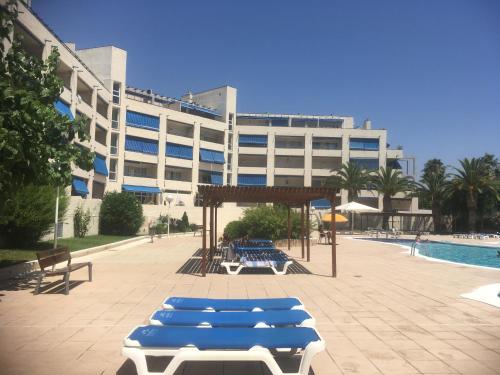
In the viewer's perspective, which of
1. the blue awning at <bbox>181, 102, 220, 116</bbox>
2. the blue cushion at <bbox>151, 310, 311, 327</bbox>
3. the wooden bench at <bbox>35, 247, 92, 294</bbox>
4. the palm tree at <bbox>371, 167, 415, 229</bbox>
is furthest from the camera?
the blue awning at <bbox>181, 102, 220, 116</bbox>

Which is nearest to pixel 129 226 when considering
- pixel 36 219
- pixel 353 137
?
pixel 36 219

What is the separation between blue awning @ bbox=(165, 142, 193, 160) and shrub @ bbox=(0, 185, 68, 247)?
4046 centimetres

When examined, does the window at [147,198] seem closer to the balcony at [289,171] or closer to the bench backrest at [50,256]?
the balcony at [289,171]

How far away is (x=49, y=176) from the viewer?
9.90 m

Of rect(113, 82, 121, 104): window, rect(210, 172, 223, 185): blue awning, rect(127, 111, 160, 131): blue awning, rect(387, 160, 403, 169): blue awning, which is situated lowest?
rect(210, 172, 223, 185): blue awning

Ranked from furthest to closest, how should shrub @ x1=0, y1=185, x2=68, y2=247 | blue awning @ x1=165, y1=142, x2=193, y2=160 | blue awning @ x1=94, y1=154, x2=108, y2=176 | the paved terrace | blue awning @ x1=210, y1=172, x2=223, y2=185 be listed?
blue awning @ x1=210, y1=172, x2=223, y2=185, blue awning @ x1=165, y1=142, x2=193, y2=160, blue awning @ x1=94, y1=154, x2=108, y2=176, shrub @ x1=0, y1=185, x2=68, y2=247, the paved terrace

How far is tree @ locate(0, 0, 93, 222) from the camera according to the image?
311 inches

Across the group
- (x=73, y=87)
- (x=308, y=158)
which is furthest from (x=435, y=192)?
(x=73, y=87)

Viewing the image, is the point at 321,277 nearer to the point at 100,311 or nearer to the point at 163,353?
the point at 100,311

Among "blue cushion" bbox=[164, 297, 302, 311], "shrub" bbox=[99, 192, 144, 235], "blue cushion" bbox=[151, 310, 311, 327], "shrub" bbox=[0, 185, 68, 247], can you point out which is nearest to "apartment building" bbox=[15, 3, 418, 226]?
"shrub" bbox=[99, 192, 144, 235]

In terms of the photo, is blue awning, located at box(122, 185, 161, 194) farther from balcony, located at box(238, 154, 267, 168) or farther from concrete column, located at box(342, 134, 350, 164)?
concrete column, located at box(342, 134, 350, 164)

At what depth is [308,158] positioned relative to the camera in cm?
6775

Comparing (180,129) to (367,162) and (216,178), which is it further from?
(367,162)

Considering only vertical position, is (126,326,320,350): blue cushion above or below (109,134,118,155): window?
below
